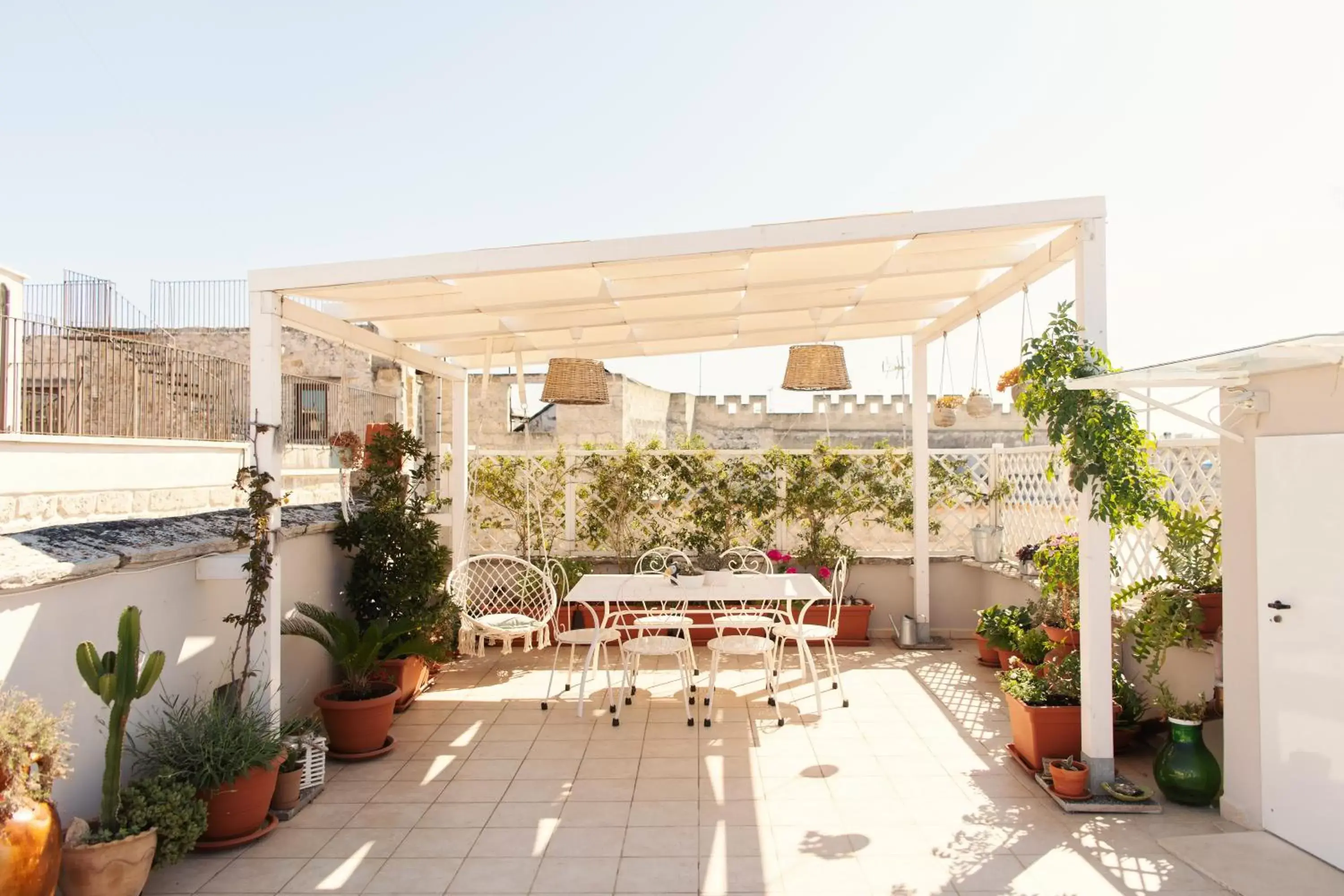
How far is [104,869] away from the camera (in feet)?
8.73

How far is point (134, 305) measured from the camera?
1016 cm

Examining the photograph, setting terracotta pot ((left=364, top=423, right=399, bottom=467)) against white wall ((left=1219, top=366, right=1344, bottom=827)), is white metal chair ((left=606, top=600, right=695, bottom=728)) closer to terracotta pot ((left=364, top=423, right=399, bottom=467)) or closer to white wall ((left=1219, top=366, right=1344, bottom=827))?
terracotta pot ((left=364, top=423, right=399, bottom=467))

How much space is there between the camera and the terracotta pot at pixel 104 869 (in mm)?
2639

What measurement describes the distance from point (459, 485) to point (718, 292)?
3193mm

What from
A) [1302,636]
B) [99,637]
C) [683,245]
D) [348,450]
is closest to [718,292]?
[683,245]

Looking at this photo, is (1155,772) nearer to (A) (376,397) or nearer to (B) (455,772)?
(B) (455,772)

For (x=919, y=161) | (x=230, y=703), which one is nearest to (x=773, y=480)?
(x=919, y=161)

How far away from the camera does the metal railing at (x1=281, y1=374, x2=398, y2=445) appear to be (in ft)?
28.2

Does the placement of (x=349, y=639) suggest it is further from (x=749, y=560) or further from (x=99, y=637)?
(x=749, y=560)

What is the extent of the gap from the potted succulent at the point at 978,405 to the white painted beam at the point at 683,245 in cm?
258

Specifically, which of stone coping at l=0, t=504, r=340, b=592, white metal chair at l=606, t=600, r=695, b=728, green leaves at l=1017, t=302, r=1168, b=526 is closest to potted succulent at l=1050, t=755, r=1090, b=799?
green leaves at l=1017, t=302, r=1168, b=526

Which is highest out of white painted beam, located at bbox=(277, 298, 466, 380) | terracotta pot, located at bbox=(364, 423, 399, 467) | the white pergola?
the white pergola

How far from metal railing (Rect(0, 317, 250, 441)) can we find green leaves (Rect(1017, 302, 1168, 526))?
4.42 metres

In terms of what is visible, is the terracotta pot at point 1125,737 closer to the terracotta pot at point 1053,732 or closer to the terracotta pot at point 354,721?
the terracotta pot at point 1053,732
